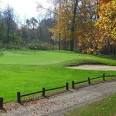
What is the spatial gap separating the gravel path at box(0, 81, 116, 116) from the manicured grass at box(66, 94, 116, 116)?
830mm

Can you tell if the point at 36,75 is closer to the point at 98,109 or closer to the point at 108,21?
the point at 98,109

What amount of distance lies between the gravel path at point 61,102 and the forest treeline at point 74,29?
3315mm

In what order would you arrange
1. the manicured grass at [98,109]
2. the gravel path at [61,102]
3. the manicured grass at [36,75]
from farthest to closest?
the manicured grass at [36,75] → the gravel path at [61,102] → the manicured grass at [98,109]

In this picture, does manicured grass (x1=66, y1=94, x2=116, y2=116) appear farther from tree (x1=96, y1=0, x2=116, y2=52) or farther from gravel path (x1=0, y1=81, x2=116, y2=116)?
tree (x1=96, y1=0, x2=116, y2=52)

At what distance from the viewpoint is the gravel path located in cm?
2270

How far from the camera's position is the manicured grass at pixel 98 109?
72.8ft

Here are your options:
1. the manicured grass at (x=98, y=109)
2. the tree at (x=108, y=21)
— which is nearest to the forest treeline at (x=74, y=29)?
the tree at (x=108, y=21)

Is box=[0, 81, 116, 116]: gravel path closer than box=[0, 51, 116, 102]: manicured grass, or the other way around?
box=[0, 81, 116, 116]: gravel path

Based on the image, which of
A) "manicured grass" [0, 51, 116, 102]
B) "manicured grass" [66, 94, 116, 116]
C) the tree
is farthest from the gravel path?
the tree

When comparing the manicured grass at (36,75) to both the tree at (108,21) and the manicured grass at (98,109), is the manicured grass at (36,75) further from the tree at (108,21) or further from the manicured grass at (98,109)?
the tree at (108,21)

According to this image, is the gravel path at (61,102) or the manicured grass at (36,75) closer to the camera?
the gravel path at (61,102)

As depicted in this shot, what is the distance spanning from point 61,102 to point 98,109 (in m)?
3.52

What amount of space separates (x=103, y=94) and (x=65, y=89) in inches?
124

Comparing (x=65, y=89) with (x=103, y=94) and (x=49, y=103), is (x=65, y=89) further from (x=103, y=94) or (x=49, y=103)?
(x=49, y=103)
